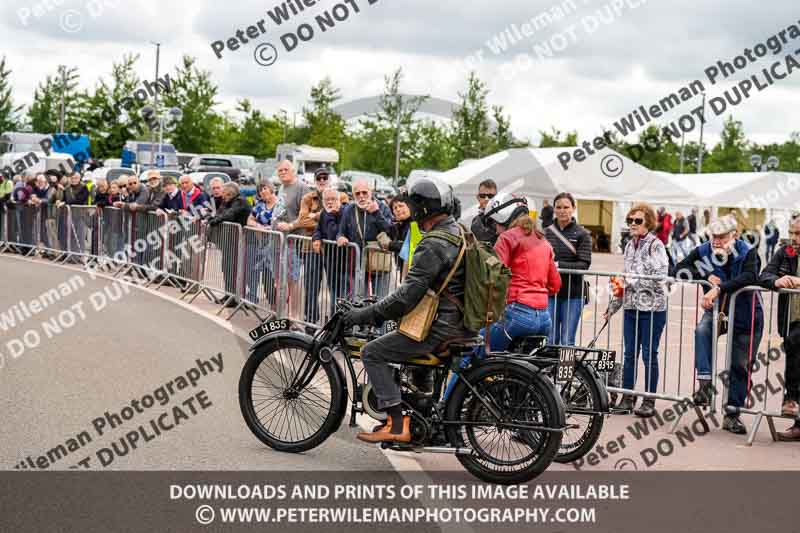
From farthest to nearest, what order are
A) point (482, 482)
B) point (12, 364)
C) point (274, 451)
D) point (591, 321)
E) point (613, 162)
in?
point (613, 162) → point (591, 321) → point (12, 364) → point (274, 451) → point (482, 482)

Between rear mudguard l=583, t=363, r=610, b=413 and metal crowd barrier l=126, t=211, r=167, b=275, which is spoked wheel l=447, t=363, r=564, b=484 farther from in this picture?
metal crowd barrier l=126, t=211, r=167, b=275

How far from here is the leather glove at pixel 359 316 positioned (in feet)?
22.4

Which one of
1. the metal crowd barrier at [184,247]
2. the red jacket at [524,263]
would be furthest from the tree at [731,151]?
the red jacket at [524,263]

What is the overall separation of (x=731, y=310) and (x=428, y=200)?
3144mm

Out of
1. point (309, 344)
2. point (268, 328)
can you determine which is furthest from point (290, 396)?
point (268, 328)

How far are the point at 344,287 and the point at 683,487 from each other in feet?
19.2

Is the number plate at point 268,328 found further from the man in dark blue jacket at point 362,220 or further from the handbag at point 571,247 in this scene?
the man in dark blue jacket at point 362,220

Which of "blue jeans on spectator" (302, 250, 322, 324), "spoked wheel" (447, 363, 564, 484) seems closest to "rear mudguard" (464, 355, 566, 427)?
"spoked wheel" (447, 363, 564, 484)

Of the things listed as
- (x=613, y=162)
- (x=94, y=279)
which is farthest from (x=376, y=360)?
(x=613, y=162)

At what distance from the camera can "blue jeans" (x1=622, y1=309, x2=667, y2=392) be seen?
9352 mm

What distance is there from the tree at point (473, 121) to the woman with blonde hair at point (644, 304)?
49644 mm

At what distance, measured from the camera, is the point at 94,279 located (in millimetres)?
19078

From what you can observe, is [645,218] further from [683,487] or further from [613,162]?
[613,162]

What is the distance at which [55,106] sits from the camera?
7256 centimetres
